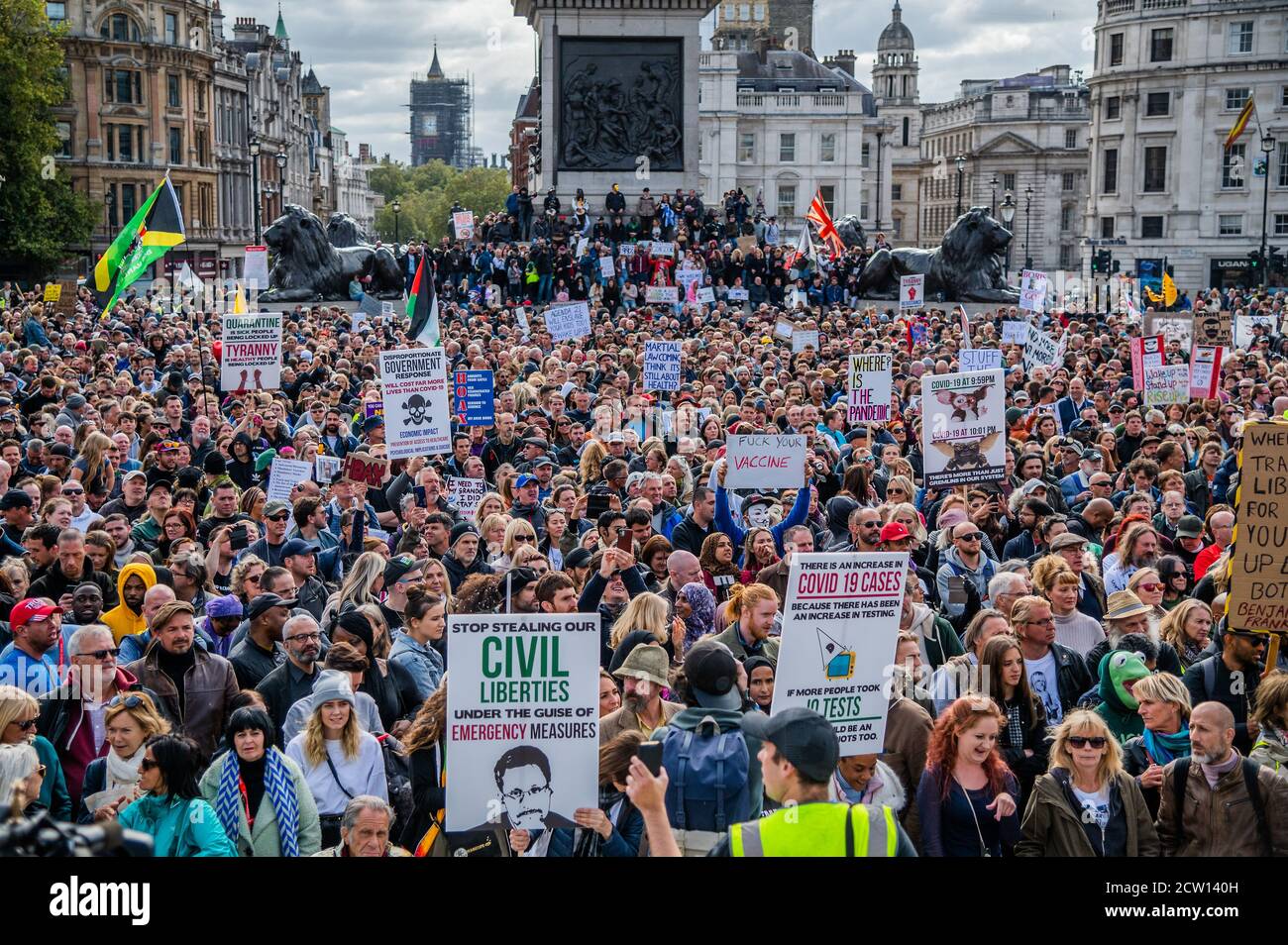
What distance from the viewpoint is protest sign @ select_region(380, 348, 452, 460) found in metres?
14.2

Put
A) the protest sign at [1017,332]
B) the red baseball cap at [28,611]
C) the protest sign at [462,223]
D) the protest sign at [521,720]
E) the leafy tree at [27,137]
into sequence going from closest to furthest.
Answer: the protest sign at [521,720], the red baseball cap at [28,611], the protest sign at [1017,332], the protest sign at [462,223], the leafy tree at [27,137]

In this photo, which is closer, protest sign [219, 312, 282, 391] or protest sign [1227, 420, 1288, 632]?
protest sign [1227, 420, 1288, 632]

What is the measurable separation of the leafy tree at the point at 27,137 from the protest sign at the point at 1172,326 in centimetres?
4912

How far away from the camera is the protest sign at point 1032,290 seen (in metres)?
31.0

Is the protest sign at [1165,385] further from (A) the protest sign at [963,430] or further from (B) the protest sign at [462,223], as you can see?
(B) the protest sign at [462,223]

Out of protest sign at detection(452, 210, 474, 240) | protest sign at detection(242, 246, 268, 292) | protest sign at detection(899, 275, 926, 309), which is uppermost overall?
protest sign at detection(452, 210, 474, 240)

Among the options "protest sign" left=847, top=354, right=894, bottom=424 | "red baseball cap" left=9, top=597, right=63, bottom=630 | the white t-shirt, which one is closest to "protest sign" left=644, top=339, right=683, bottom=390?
"protest sign" left=847, top=354, right=894, bottom=424

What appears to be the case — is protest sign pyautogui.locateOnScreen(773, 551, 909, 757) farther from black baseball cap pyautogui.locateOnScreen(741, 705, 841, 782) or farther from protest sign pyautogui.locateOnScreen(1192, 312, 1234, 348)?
protest sign pyautogui.locateOnScreen(1192, 312, 1234, 348)

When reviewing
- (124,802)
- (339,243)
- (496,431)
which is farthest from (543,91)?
(124,802)

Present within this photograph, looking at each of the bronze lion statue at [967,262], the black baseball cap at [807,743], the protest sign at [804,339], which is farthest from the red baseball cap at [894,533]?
the bronze lion statue at [967,262]

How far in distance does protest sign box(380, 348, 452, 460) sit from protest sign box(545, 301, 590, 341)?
30.0 ft

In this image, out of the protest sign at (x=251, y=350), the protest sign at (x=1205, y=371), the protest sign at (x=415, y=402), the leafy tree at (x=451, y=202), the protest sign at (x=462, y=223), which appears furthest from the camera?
the leafy tree at (x=451, y=202)
